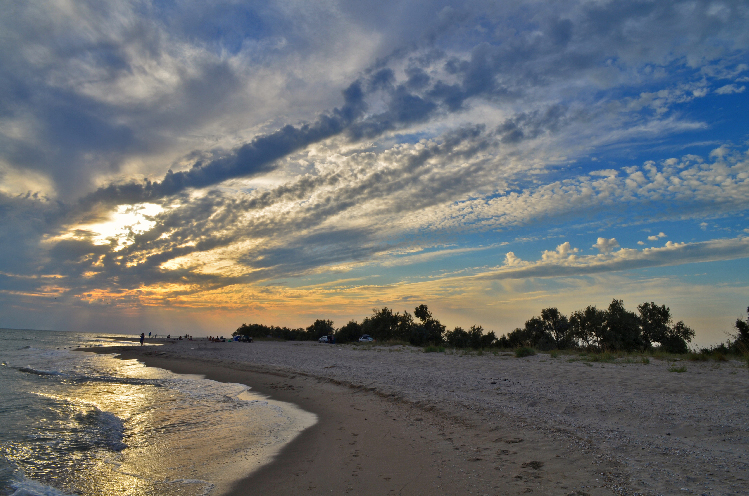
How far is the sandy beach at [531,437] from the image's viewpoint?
20.8ft

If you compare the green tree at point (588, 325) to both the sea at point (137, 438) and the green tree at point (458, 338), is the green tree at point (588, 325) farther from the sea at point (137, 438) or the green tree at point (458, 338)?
the sea at point (137, 438)

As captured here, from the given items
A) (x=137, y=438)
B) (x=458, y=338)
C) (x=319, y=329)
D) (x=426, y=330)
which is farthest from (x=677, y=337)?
(x=319, y=329)

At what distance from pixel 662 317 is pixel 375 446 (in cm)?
3568

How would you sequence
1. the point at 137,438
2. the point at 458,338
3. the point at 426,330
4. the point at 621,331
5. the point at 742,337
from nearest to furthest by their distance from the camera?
the point at 137,438, the point at 742,337, the point at 621,331, the point at 458,338, the point at 426,330

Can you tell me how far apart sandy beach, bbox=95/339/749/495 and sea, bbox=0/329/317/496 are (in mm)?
951

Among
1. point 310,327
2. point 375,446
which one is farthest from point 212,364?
point 310,327

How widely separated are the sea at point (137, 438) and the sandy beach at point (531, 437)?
95 cm

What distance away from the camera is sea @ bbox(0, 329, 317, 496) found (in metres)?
7.54

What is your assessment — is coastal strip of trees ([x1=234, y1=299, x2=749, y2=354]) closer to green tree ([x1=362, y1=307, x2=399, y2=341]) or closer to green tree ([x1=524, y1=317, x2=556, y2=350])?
green tree ([x1=524, y1=317, x2=556, y2=350])

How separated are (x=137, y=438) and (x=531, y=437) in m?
10.5

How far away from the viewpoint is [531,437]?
8672mm

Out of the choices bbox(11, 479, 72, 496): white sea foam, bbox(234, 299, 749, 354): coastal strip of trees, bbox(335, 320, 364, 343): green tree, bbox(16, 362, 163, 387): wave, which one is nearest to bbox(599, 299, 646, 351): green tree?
bbox(234, 299, 749, 354): coastal strip of trees

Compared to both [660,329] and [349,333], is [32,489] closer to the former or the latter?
[660,329]

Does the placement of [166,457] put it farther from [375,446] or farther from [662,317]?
[662,317]
